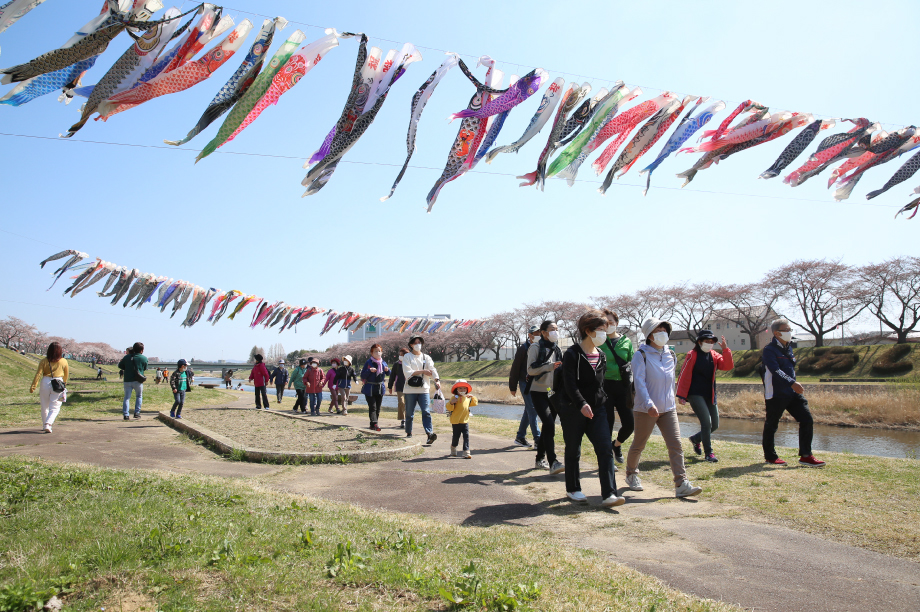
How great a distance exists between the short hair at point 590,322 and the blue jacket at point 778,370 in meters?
3.06

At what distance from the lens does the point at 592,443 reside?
4.81 m

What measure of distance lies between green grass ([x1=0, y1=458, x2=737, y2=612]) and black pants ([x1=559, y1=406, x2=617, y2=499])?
1.11m

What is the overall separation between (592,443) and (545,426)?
1.42m

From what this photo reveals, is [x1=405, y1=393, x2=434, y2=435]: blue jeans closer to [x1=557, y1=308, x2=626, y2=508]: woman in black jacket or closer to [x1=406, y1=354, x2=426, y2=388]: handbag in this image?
[x1=406, y1=354, x2=426, y2=388]: handbag

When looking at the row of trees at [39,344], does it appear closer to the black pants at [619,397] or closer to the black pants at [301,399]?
the black pants at [301,399]

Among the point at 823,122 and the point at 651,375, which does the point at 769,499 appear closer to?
the point at 651,375

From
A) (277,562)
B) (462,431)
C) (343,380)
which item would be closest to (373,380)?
→ (462,431)

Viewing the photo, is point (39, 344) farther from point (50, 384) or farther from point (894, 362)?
point (894, 362)

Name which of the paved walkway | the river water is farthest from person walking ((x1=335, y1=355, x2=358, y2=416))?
the river water

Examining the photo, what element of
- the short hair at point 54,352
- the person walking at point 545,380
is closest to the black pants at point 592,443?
the person walking at point 545,380

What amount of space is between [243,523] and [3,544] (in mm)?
1173

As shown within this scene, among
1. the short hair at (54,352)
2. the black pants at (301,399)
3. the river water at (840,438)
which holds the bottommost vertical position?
the river water at (840,438)

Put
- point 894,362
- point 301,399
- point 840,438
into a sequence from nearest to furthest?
point 840,438
point 301,399
point 894,362

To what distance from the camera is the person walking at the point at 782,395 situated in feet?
21.1
